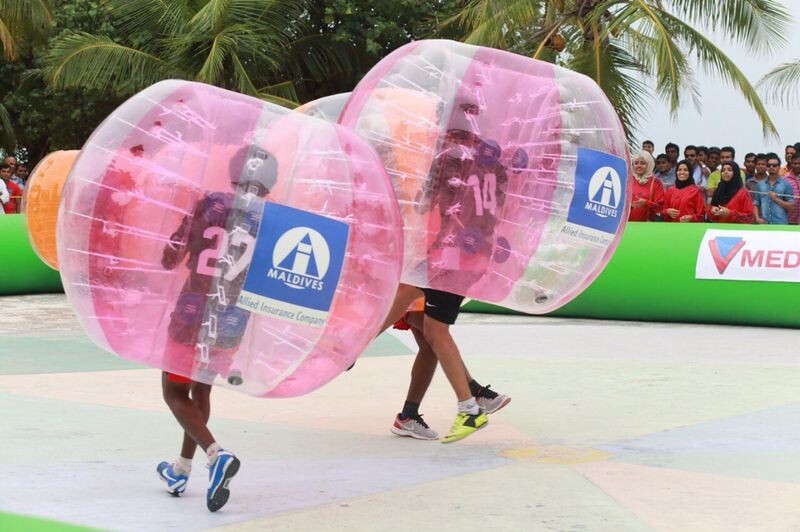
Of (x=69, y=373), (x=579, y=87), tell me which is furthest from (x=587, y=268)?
(x=69, y=373)

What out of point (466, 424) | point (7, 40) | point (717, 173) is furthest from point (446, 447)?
point (7, 40)

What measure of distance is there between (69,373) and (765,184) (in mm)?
7705

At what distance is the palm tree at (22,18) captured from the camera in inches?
905

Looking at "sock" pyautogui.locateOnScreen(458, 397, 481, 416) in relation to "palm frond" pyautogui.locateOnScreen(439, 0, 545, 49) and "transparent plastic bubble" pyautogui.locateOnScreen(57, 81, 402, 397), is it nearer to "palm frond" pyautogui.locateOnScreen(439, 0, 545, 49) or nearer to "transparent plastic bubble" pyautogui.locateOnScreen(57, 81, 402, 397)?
"transparent plastic bubble" pyautogui.locateOnScreen(57, 81, 402, 397)

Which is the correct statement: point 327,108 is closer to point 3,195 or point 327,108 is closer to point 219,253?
point 219,253

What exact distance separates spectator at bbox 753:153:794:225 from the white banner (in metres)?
→ 1.31

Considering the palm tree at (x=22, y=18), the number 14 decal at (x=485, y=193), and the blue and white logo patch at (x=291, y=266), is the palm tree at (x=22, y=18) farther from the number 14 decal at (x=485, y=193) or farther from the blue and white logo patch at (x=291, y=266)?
the blue and white logo patch at (x=291, y=266)

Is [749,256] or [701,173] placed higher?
[701,173]

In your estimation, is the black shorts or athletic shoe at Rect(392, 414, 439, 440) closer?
the black shorts

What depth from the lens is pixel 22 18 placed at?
2341 cm

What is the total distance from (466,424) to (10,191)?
11.9 m

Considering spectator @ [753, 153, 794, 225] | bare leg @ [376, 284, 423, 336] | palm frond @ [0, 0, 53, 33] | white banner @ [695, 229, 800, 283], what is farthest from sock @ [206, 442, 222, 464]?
palm frond @ [0, 0, 53, 33]

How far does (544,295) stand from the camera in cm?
588

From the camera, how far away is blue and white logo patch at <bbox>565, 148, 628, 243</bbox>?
577cm
